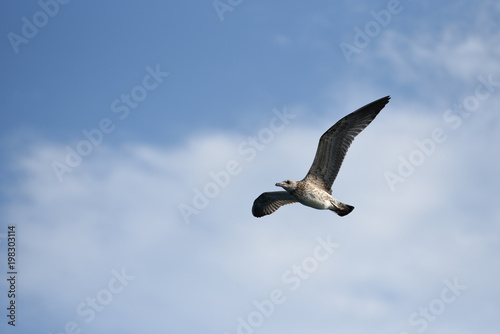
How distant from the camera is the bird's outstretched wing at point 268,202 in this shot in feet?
81.3

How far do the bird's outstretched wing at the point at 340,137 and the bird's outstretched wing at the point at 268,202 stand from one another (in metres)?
3.24

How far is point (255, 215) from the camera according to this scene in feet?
84.2

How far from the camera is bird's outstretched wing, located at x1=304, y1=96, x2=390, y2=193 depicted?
21.3m

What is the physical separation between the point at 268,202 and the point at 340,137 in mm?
5007

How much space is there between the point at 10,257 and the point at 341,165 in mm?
12632

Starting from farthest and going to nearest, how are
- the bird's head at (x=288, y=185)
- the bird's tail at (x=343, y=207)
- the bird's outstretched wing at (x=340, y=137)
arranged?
1. the bird's head at (x=288, y=185)
2. the bird's tail at (x=343, y=207)
3. the bird's outstretched wing at (x=340, y=137)

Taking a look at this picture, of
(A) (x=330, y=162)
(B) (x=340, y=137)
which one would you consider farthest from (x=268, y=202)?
(B) (x=340, y=137)

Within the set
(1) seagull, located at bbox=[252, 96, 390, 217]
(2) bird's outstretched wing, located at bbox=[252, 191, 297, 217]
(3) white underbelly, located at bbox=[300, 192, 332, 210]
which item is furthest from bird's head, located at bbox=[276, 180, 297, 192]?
(2) bird's outstretched wing, located at bbox=[252, 191, 297, 217]

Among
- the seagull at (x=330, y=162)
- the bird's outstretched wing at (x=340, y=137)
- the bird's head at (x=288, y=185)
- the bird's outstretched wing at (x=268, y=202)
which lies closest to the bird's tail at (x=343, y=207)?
the seagull at (x=330, y=162)

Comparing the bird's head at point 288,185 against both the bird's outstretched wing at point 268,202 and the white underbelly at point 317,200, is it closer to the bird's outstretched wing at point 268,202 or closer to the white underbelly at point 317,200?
the white underbelly at point 317,200

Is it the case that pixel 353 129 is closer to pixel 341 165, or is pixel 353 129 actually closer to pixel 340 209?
pixel 341 165

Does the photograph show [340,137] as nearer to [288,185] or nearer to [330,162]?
[330,162]

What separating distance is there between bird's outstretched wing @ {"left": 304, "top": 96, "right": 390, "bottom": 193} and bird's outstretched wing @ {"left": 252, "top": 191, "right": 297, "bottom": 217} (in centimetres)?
324

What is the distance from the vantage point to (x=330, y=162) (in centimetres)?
2173
